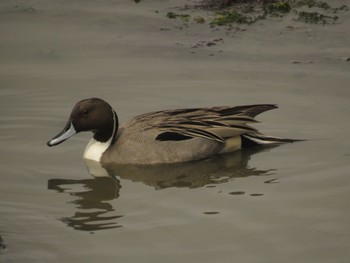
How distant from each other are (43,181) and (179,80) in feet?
9.65

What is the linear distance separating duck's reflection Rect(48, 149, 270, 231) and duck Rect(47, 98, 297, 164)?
0.31ft

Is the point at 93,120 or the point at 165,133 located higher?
the point at 93,120

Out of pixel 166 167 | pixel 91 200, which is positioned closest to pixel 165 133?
pixel 166 167

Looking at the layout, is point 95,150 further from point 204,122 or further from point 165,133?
point 204,122

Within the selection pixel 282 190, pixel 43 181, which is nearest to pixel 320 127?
pixel 282 190

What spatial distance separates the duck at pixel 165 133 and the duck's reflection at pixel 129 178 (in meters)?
0.10

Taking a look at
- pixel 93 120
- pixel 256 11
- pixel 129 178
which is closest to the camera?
pixel 129 178

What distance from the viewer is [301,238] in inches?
289

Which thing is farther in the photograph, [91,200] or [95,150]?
[95,150]

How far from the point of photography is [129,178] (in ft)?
30.1

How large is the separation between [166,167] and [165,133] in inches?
14.2

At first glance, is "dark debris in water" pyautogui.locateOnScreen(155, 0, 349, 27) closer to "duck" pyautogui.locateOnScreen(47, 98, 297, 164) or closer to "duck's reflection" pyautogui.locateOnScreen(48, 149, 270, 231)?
"duck" pyautogui.locateOnScreen(47, 98, 297, 164)

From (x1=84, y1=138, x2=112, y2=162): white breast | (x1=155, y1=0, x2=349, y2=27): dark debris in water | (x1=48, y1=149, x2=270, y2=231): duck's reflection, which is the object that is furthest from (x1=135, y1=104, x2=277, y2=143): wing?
(x1=155, y1=0, x2=349, y2=27): dark debris in water

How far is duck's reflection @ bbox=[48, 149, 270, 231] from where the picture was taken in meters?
8.24
